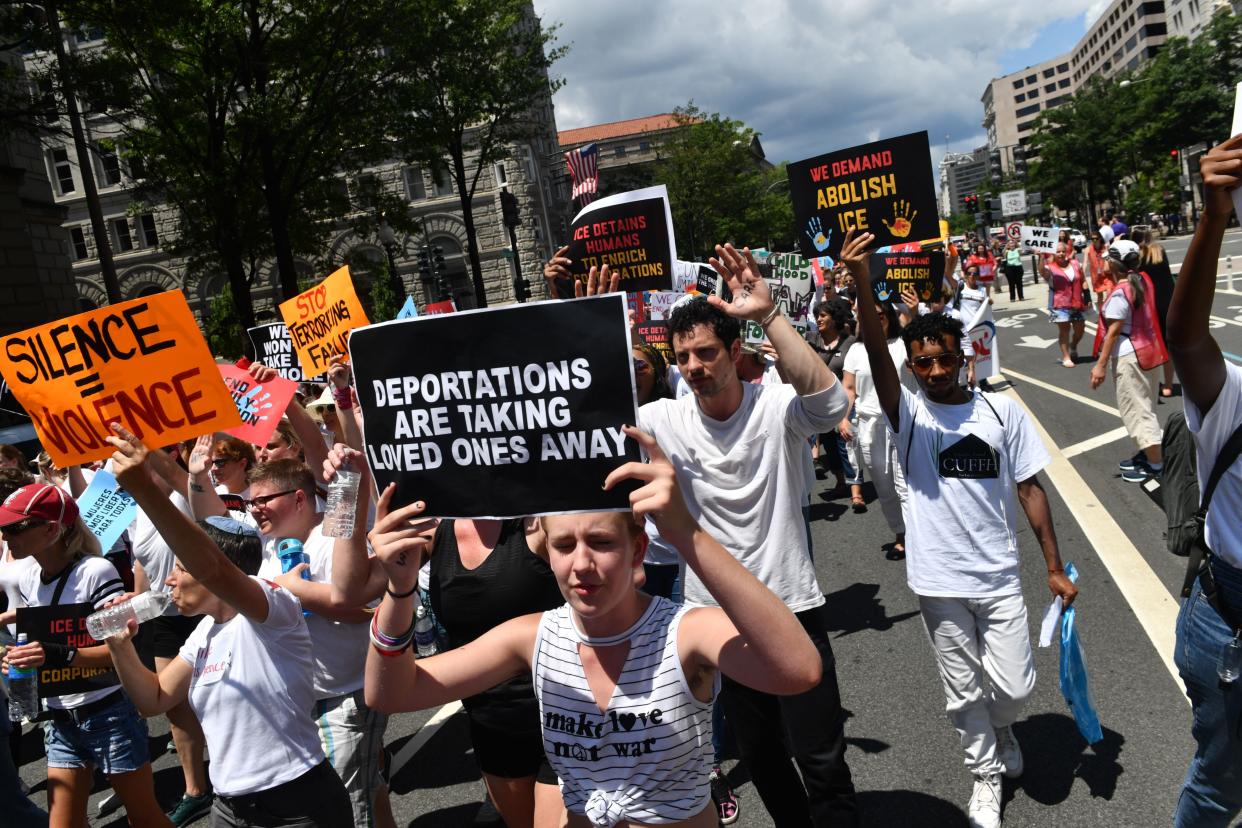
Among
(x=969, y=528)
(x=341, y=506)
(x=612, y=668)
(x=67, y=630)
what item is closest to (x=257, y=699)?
(x=341, y=506)

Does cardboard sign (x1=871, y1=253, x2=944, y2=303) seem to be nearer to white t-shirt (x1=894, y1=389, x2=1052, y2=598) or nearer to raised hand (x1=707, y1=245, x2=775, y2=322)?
white t-shirt (x1=894, y1=389, x2=1052, y2=598)

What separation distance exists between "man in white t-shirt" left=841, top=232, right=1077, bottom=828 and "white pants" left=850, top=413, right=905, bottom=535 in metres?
1.99

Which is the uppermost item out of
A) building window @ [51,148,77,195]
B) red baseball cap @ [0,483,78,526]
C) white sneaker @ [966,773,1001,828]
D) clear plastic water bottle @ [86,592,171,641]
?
building window @ [51,148,77,195]

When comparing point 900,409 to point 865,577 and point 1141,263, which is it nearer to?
point 865,577

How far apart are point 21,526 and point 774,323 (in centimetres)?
349

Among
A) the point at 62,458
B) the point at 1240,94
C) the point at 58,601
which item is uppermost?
the point at 1240,94

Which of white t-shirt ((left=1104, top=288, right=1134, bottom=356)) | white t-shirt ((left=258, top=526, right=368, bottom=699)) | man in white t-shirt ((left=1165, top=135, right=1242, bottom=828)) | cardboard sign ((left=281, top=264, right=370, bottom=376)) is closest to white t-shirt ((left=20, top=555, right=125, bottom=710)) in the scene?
white t-shirt ((left=258, top=526, right=368, bottom=699))

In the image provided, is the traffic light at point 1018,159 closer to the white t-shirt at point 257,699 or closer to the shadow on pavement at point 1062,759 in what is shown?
the shadow on pavement at point 1062,759

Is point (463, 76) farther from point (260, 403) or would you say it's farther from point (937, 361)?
point (937, 361)

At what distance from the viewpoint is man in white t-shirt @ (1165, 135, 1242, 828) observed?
8.16 feet

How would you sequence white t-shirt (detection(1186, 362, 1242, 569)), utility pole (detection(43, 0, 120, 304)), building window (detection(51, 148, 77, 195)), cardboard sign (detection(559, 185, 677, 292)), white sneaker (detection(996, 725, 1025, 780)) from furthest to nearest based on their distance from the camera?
building window (detection(51, 148, 77, 195)), utility pole (detection(43, 0, 120, 304)), cardboard sign (detection(559, 185, 677, 292)), white sneaker (detection(996, 725, 1025, 780)), white t-shirt (detection(1186, 362, 1242, 569))

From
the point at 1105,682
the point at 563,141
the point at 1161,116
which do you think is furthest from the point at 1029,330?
the point at 563,141

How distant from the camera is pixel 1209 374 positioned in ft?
8.57

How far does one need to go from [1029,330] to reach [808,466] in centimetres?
1936
